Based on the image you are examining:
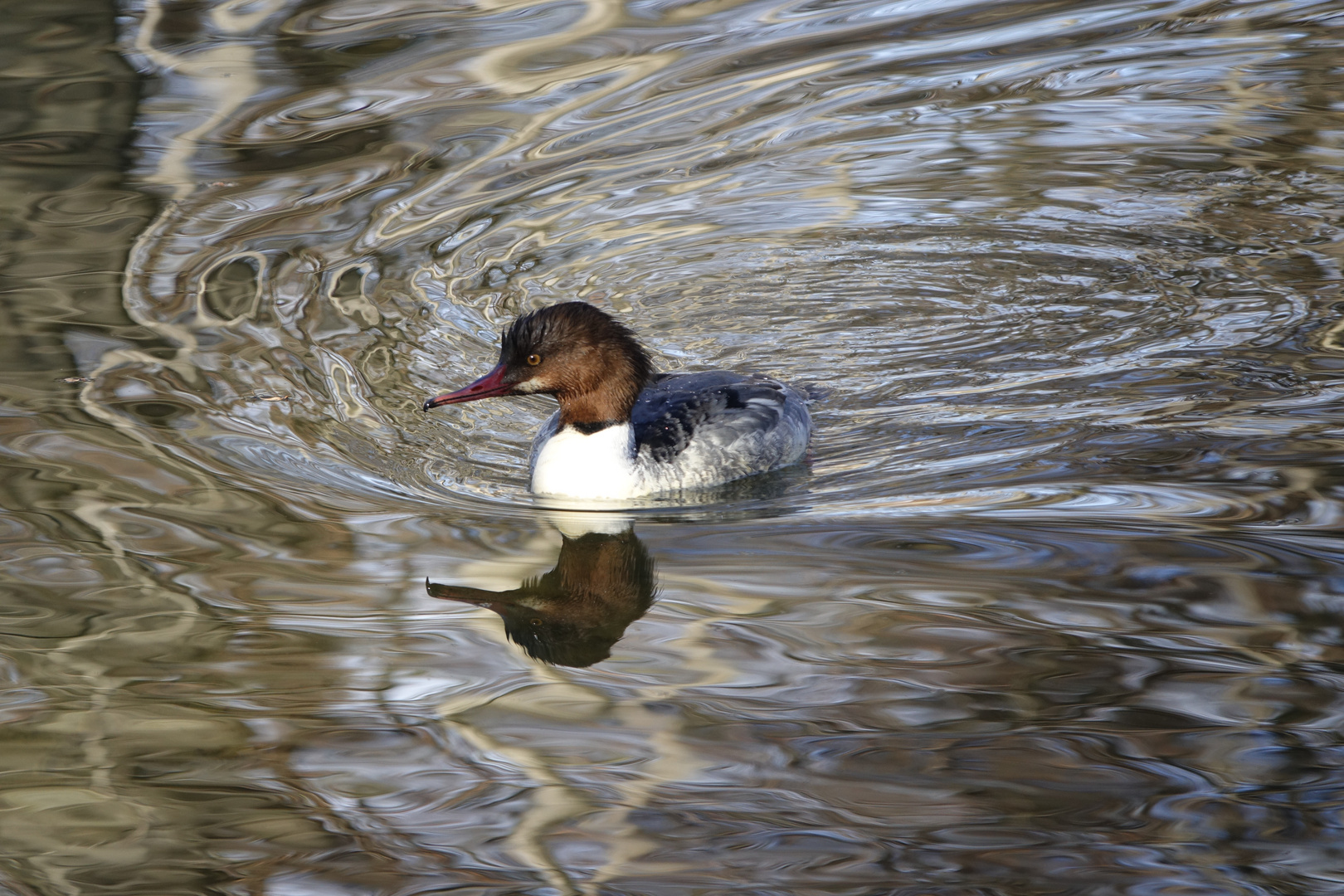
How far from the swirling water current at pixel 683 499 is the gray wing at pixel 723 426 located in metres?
0.16

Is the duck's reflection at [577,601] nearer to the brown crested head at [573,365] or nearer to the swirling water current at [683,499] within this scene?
the swirling water current at [683,499]

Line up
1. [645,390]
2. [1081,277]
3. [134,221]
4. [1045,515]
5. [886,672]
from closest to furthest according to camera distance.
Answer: [886,672] < [1045,515] < [645,390] < [1081,277] < [134,221]

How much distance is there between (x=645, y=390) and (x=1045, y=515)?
202cm

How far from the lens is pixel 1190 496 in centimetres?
534

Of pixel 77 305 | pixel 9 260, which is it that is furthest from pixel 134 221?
pixel 77 305

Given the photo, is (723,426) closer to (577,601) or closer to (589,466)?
(589,466)

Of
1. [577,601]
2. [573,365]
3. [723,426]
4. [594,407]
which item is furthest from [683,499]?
[577,601]

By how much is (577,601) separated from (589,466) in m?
0.97

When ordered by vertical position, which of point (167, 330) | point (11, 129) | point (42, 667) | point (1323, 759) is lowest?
point (1323, 759)

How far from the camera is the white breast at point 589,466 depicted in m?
5.82

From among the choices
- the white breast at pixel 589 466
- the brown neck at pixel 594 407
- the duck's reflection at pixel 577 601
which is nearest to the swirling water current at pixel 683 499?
the duck's reflection at pixel 577 601

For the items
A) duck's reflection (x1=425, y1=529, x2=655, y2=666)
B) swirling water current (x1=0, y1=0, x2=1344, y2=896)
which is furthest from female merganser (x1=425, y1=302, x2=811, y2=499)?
duck's reflection (x1=425, y1=529, x2=655, y2=666)

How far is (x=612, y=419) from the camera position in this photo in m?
5.95

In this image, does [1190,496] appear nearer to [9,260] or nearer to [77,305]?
[77,305]
